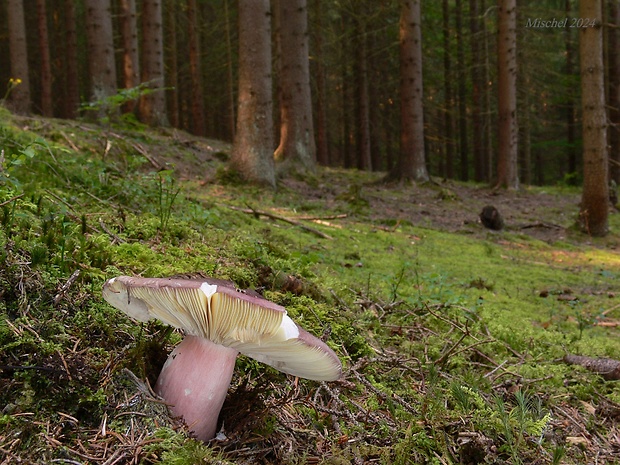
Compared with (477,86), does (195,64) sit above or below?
above

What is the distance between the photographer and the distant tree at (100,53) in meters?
11.4

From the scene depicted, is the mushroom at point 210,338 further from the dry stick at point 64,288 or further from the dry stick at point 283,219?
the dry stick at point 283,219

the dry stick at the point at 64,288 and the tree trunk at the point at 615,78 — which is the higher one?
the tree trunk at the point at 615,78

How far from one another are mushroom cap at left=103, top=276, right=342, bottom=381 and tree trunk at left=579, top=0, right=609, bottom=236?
925cm

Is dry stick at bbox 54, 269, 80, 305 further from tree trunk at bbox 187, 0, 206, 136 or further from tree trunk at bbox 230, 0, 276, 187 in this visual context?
tree trunk at bbox 187, 0, 206, 136

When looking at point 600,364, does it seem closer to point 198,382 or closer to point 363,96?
point 198,382

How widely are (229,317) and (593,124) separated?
31.4 feet

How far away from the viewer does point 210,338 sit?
5.77 ft

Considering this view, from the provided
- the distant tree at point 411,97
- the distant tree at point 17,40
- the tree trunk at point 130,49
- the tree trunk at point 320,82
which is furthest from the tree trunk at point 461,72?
the distant tree at point 17,40

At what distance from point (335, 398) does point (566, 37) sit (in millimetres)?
25870

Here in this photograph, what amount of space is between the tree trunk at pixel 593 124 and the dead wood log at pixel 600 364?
699 cm

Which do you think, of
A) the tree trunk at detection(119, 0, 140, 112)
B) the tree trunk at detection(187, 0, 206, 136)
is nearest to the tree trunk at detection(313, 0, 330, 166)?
the tree trunk at detection(187, 0, 206, 136)

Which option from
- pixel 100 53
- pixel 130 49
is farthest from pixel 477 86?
pixel 100 53

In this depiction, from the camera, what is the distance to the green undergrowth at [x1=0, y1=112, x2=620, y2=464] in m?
1.68
